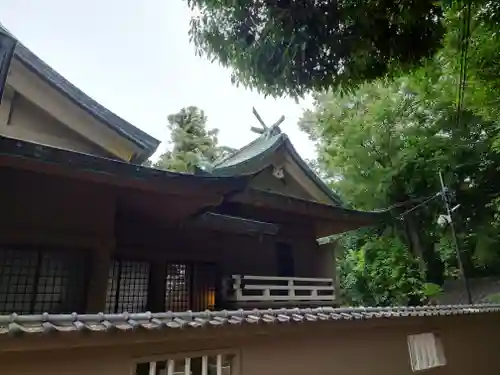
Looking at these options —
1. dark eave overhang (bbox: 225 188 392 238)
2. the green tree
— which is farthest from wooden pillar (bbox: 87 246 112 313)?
the green tree

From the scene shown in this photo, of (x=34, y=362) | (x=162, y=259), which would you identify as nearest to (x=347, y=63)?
(x=162, y=259)

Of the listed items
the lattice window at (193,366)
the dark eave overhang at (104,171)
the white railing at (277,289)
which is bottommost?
the lattice window at (193,366)

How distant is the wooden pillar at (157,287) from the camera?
21.4 feet

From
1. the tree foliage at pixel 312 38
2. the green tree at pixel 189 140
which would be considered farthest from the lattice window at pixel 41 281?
the green tree at pixel 189 140

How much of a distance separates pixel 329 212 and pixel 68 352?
263 inches

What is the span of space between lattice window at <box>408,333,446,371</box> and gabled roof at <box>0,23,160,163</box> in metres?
5.98

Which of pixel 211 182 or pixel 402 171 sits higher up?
pixel 402 171

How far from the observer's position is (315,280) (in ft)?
29.2

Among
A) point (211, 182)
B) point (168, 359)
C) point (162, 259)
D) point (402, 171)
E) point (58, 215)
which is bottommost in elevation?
point (168, 359)

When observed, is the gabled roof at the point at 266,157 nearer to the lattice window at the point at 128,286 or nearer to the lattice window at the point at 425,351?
the lattice window at the point at 128,286

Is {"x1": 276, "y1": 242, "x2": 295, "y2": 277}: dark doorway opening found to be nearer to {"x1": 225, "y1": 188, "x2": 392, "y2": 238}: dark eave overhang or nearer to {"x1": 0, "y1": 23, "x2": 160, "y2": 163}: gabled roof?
{"x1": 225, "y1": 188, "x2": 392, "y2": 238}: dark eave overhang

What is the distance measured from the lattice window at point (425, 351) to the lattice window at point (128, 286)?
478 cm

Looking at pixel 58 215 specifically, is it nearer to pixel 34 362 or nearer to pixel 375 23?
pixel 34 362

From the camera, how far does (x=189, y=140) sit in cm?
2706
